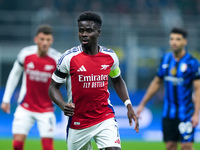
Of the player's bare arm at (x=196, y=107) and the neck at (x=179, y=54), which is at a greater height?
the neck at (x=179, y=54)

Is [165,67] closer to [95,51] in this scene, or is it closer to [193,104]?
[193,104]

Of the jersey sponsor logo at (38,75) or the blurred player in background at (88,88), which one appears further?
the jersey sponsor logo at (38,75)

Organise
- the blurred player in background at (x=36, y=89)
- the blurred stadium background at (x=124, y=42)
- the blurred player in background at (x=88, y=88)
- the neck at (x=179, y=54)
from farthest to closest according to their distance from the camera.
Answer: the blurred stadium background at (x=124, y=42) → the blurred player in background at (x=36, y=89) → the neck at (x=179, y=54) → the blurred player in background at (x=88, y=88)

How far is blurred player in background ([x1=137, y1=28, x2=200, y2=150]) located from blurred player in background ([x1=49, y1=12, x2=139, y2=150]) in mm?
2059

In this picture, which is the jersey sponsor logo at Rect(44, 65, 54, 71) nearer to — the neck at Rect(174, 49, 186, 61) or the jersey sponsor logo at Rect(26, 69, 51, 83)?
the jersey sponsor logo at Rect(26, 69, 51, 83)

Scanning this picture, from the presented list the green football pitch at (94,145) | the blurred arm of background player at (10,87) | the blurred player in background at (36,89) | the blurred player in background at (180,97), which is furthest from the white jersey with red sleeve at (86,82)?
the green football pitch at (94,145)

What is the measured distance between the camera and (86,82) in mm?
4992

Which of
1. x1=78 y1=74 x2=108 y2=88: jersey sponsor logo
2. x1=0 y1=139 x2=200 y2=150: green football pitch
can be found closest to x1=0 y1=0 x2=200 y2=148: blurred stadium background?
x1=0 y1=139 x2=200 y2=150: green football pitch

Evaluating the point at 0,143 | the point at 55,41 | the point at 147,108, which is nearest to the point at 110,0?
the point at 55,41

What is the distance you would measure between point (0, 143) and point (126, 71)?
5.77m

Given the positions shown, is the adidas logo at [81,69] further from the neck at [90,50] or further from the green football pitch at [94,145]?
the green football pitch at [94,145]

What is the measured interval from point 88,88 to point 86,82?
0.26 feet

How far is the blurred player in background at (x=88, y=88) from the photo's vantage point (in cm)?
493

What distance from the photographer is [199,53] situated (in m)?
15.6
